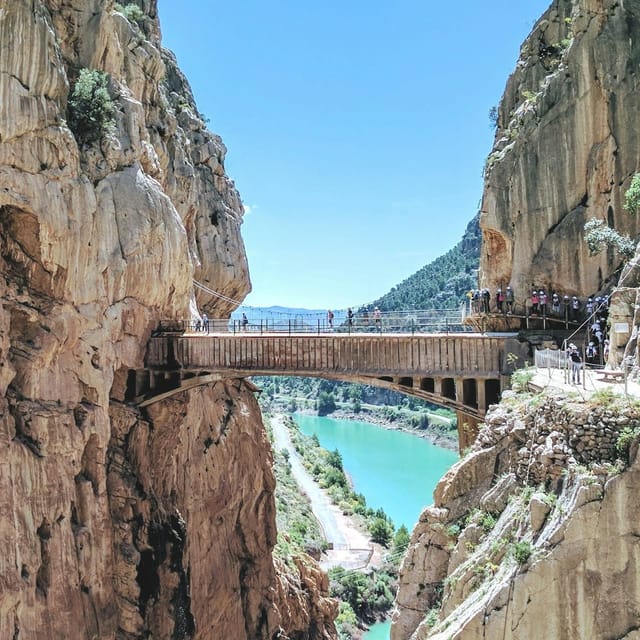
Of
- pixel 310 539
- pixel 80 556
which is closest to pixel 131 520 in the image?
pixel 80 556

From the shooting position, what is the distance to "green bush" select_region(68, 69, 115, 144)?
20.5 m

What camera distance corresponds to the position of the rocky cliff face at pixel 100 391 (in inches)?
706

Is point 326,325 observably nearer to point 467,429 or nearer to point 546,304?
point 467,429

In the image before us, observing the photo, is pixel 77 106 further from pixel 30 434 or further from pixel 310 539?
pixel 310 539

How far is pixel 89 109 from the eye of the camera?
20.6 metres

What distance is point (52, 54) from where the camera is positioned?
19.0m

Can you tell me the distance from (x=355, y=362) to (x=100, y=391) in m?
8.58

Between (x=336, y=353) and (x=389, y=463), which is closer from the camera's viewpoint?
(x=336, y=353)

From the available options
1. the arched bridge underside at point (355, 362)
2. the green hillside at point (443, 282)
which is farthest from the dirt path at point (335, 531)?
the green hillside at point (443, 282)

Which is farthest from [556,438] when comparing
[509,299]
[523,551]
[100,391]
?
[100,391]

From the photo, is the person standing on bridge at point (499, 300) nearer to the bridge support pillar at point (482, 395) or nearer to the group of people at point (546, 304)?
the group of people at point (546, 304)

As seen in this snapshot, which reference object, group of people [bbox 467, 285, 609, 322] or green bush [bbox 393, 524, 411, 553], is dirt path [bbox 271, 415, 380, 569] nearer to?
green bush [bbox 393, 524, 411, 553]

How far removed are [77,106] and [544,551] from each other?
63.4ft

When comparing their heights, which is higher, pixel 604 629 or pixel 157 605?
pixel 604 629
